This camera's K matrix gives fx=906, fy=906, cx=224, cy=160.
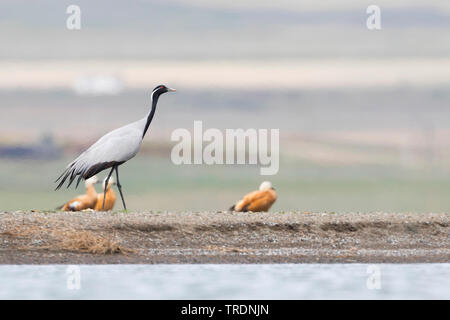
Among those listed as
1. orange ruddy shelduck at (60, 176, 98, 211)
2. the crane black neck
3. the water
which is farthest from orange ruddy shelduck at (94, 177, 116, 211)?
the water

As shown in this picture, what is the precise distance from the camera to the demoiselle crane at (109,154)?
57.0 feet

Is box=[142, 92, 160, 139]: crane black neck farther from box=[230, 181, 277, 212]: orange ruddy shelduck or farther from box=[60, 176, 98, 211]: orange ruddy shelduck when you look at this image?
box=[230, 181, 277, 212]: orange ruddy shelduck

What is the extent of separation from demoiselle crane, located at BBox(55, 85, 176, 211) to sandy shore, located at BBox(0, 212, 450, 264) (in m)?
0.87

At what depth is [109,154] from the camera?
57.8 feet

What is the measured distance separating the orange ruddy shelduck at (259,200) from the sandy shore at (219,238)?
0.98 meters

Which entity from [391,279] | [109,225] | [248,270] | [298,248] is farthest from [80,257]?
[391,279]

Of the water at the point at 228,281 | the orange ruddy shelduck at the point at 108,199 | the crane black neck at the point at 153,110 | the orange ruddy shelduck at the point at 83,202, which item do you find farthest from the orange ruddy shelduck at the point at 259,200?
the water at the point at 228,281

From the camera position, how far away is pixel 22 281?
1226 centimetres

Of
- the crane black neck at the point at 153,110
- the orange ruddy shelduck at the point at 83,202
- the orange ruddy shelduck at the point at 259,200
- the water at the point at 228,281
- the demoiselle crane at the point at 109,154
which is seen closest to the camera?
the water at the point at 228,281

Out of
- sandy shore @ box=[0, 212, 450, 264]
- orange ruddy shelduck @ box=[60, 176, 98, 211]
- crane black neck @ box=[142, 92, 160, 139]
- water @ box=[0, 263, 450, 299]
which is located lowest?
water @ box=[0, 263, 450, 299]

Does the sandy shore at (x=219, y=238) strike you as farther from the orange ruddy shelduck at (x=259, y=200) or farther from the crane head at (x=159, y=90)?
the crane head at (x=159, y=90)

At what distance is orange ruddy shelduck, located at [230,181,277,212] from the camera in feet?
62.3
